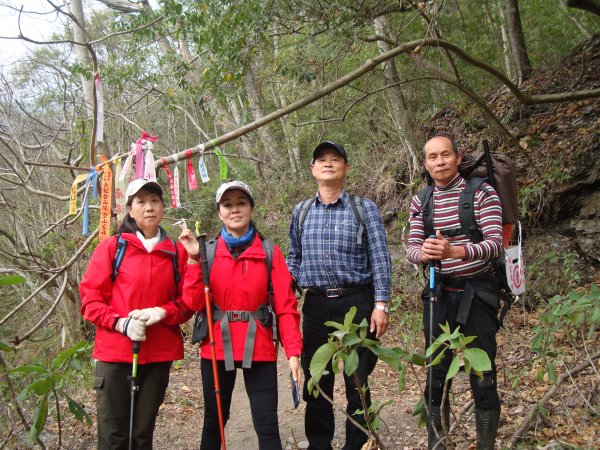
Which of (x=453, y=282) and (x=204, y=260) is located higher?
(x=204, y=260)

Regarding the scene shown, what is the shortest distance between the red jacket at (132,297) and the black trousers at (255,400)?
0.32m

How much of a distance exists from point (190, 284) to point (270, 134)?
12961 millimetres

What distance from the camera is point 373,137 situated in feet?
35.8

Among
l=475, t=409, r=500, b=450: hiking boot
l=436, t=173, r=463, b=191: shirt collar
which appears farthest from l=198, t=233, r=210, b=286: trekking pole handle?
l=475, t=409, r=500, b=450: hiking boot

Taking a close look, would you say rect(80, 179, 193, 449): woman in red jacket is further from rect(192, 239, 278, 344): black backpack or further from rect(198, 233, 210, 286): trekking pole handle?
rect(198, 233, 210, 286): trekking pole handle

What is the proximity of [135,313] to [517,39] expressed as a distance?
29.7ft

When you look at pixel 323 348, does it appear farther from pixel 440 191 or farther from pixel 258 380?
pixel 440 191

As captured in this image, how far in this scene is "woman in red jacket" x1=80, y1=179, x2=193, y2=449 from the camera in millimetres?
2719

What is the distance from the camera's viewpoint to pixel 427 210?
301 centimetres

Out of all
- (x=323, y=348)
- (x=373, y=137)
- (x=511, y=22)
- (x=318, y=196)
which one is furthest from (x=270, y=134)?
(x=323, y=348)

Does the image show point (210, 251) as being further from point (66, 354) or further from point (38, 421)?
point (38, 421)

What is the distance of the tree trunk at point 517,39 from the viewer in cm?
852

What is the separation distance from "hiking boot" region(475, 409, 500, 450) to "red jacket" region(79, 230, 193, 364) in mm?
1939

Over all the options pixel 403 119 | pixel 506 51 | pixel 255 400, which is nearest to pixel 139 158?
pixel 255 400
